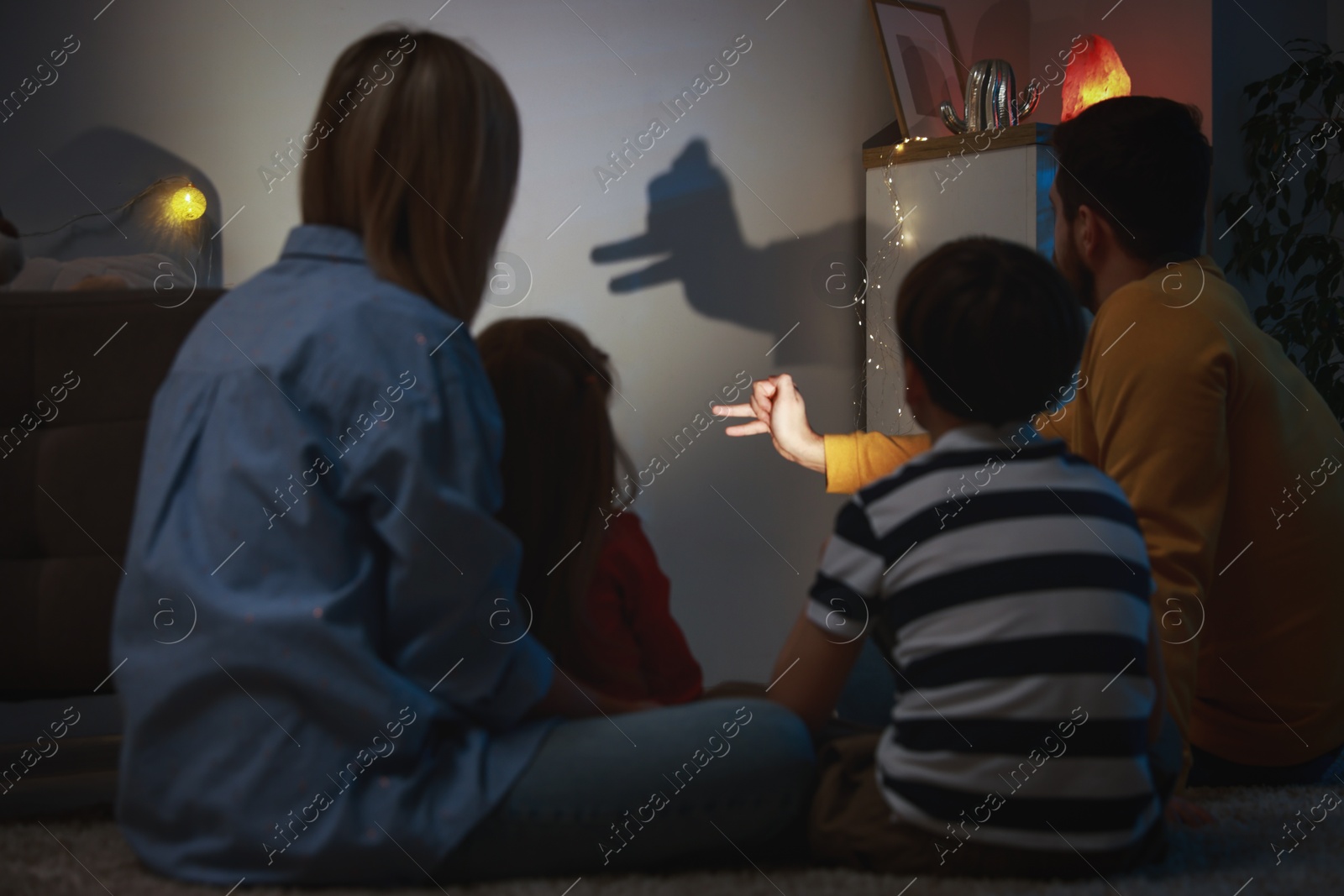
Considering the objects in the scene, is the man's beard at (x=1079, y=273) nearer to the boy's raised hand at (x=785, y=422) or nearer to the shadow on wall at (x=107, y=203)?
the boy's raised hand at (x=785, y=422)

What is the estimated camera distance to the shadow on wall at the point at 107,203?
1230mm

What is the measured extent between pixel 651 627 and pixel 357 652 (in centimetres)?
38

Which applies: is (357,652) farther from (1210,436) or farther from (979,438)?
(1210,436)

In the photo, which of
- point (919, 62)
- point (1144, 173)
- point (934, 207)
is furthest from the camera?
→ point (919, 62)

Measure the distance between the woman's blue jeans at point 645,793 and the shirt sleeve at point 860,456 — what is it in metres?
0.49

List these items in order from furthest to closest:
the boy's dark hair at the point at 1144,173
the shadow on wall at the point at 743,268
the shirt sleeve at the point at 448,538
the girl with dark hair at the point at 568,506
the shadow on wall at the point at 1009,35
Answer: the shadow on wall at the point at 1009,35, the shadow on wall at the point at 743,268, the boy's dark hair at the point at 1144,173, the girl with dark hair at the point at 568,506, the shirt sleeve at the point at 448,538

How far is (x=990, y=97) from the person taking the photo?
2.03 metres

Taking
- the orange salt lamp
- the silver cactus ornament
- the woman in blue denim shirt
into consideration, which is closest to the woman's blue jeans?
the woman in blue denim shirt

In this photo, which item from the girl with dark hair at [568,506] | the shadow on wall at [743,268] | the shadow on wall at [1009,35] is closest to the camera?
the girl with dark hair at [568,506]

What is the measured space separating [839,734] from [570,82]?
46.6 inches

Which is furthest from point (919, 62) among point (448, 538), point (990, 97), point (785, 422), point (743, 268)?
point (448, 538)

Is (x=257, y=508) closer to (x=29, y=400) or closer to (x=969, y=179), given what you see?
(x=29, y=400)

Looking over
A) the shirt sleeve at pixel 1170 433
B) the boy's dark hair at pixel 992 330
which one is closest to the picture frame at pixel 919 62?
the shirt sleeve at pixel 1170 433

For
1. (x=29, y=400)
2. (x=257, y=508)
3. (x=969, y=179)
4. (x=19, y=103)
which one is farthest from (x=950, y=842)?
(x=969, y=179)
